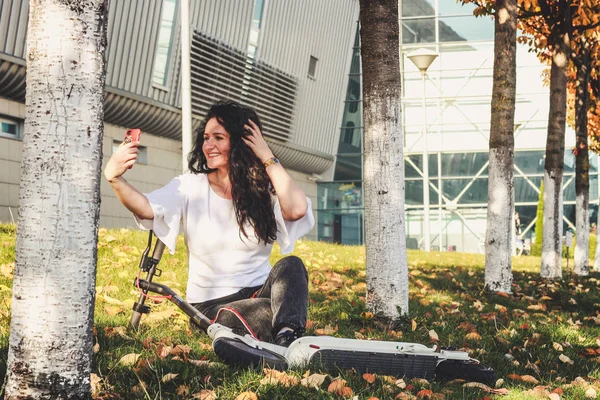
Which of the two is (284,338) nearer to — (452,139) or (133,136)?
(133,136)

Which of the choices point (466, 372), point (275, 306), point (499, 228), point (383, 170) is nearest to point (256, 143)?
point (275, 306)

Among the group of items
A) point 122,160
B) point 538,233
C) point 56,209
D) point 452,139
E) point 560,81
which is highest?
point 452,139

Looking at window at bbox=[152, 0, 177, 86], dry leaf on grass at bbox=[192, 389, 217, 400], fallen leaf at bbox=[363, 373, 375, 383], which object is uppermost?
window at bbox=[152, 0, 177, 86]

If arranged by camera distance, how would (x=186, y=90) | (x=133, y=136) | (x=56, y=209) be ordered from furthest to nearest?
(x=186, y=90), (x=133, y=136), (x=56, y=209)

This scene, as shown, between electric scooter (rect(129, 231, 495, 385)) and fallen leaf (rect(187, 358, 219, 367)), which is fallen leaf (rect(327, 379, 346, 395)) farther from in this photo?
fallen leaf (rect(187, 358, 219, 367))

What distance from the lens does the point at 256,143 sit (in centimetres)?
421

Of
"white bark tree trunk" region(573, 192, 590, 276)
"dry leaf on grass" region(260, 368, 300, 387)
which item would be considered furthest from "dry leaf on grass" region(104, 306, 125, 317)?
"white bark tree trunk" region(573, 192, 590, 276)

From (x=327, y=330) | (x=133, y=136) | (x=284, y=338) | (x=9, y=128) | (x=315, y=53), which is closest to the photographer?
(x=133, y=136)

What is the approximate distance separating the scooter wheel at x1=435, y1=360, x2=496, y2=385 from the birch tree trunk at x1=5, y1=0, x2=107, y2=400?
2007mm

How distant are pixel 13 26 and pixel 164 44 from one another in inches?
227

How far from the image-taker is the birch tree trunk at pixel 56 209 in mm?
2713

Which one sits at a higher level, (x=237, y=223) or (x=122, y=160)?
(x=122, y=160)

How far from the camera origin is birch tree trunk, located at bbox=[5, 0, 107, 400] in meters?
2.71

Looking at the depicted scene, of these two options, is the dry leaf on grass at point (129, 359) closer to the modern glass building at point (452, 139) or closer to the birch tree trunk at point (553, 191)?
the birch tree trunk at point (553, 191)
